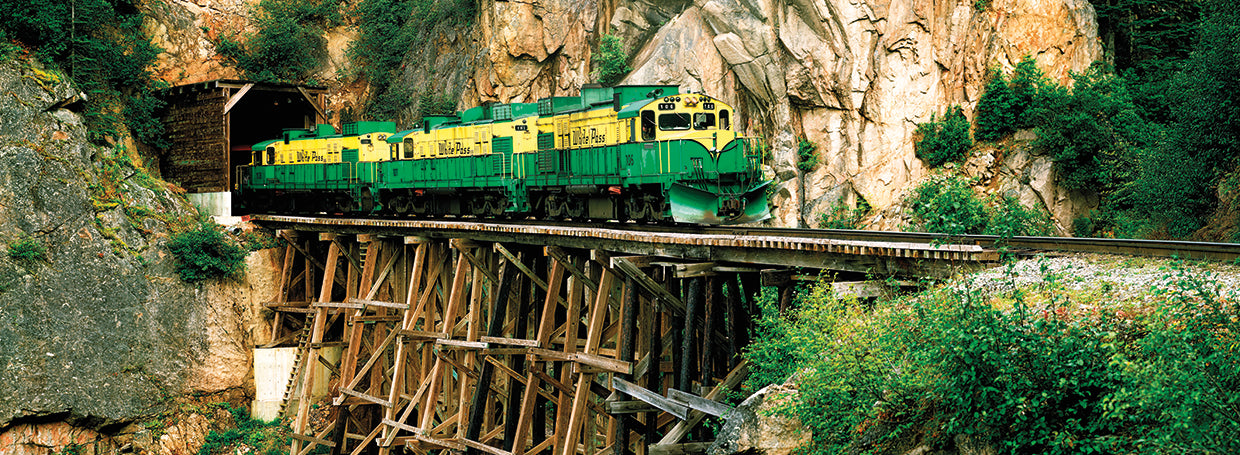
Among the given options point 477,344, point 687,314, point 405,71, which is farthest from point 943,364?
point 405,71

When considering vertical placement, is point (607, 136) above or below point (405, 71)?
below

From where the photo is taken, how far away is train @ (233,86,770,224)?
16.5m

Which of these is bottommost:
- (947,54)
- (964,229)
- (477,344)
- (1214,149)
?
(477,344)

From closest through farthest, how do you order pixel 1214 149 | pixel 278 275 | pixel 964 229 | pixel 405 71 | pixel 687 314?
pixel 687 314
pixel 1214 149
pixel 964 229
pixel 278 275
pixel 405 71

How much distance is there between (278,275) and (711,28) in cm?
1438

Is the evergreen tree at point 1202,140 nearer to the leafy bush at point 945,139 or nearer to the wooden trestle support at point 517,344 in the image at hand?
the leafy bush at point 945,139

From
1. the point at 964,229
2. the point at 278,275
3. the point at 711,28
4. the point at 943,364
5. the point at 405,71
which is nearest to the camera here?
the point at 943,364

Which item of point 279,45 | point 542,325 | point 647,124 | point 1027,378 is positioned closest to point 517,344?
point 542,325

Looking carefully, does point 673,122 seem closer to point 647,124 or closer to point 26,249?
point 647,124

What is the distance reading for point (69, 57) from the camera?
2736 cm

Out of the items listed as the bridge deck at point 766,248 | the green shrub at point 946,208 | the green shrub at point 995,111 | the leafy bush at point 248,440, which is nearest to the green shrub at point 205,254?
the leafy bush at point 248,440

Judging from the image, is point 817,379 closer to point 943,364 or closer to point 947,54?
point 943,364

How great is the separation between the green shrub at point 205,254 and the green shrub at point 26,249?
3.00m

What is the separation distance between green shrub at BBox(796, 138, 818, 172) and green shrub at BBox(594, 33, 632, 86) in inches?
263
